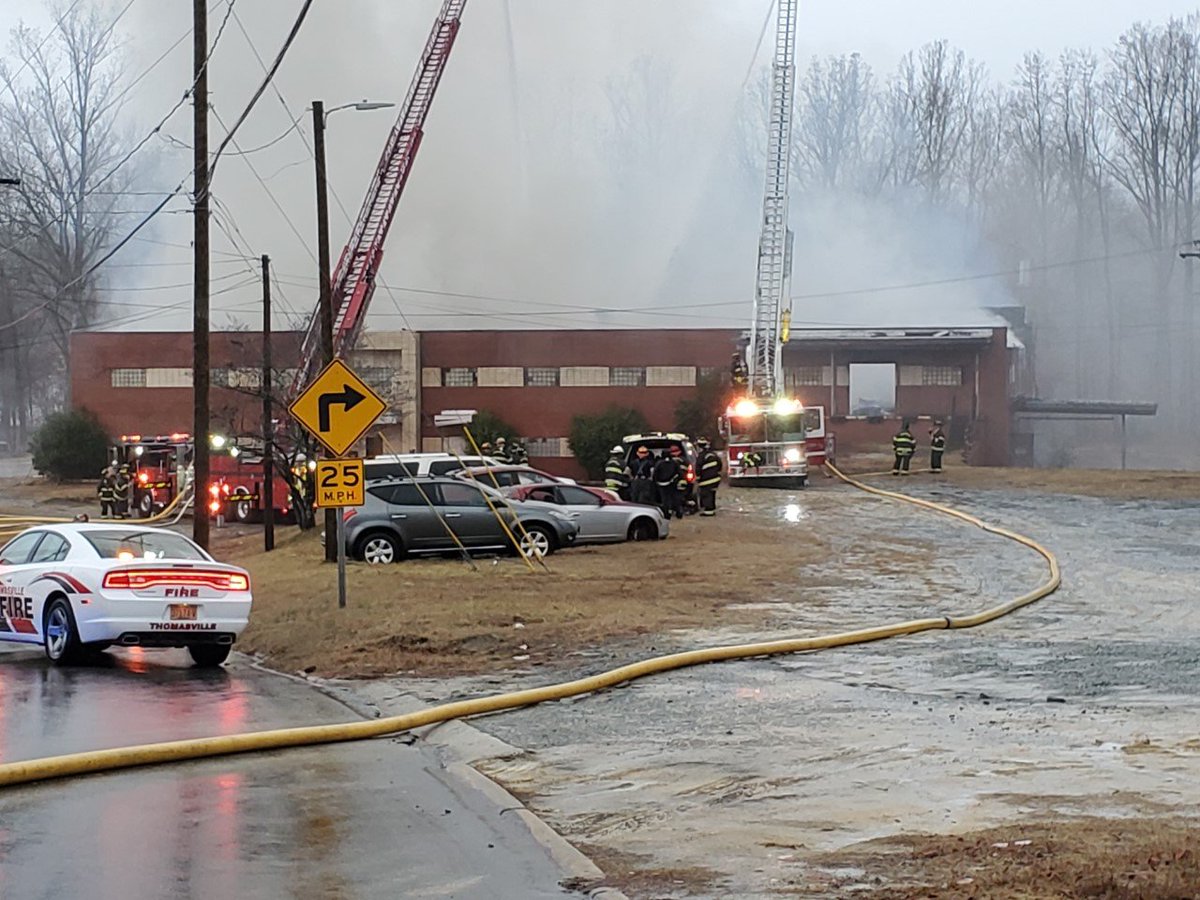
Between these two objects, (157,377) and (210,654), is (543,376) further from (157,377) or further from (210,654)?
(210,654)

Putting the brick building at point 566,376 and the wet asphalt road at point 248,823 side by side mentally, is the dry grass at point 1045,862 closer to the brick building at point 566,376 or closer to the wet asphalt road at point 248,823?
the wet asphalt road at point 248,823

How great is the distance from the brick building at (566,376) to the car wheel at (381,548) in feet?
112

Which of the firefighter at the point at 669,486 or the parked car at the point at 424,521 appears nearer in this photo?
the parked car at the point at 424,521

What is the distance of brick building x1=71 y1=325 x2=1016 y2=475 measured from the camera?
59562 mm

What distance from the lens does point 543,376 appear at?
60.3 metres

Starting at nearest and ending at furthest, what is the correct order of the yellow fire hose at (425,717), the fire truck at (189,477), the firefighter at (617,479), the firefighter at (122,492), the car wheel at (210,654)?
the yellow fire hose at (425,717), the car wheel at (210,654), the firefighter at (617,479), the fire truck at (189,477), the firefighter at (122,492)

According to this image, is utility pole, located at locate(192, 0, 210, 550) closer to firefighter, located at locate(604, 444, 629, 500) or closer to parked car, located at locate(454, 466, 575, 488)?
parked car, located at locate(454, 466, 575, 488)

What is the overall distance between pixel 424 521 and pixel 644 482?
8772mm

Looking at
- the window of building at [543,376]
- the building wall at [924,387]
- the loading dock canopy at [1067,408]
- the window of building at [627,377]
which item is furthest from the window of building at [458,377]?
the loading dock canopy at [1067,408]

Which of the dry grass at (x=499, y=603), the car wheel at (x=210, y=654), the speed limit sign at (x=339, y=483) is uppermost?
the speed limit sign at (x=339, y=483)

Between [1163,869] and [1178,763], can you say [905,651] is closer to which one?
[1178,763]

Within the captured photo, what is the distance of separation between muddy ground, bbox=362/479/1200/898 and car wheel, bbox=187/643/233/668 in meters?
2.87

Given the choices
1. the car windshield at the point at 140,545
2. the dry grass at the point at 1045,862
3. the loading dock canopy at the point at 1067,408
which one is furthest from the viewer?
the loading dock canopy at the point at 1067,408

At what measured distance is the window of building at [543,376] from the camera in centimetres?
6022
